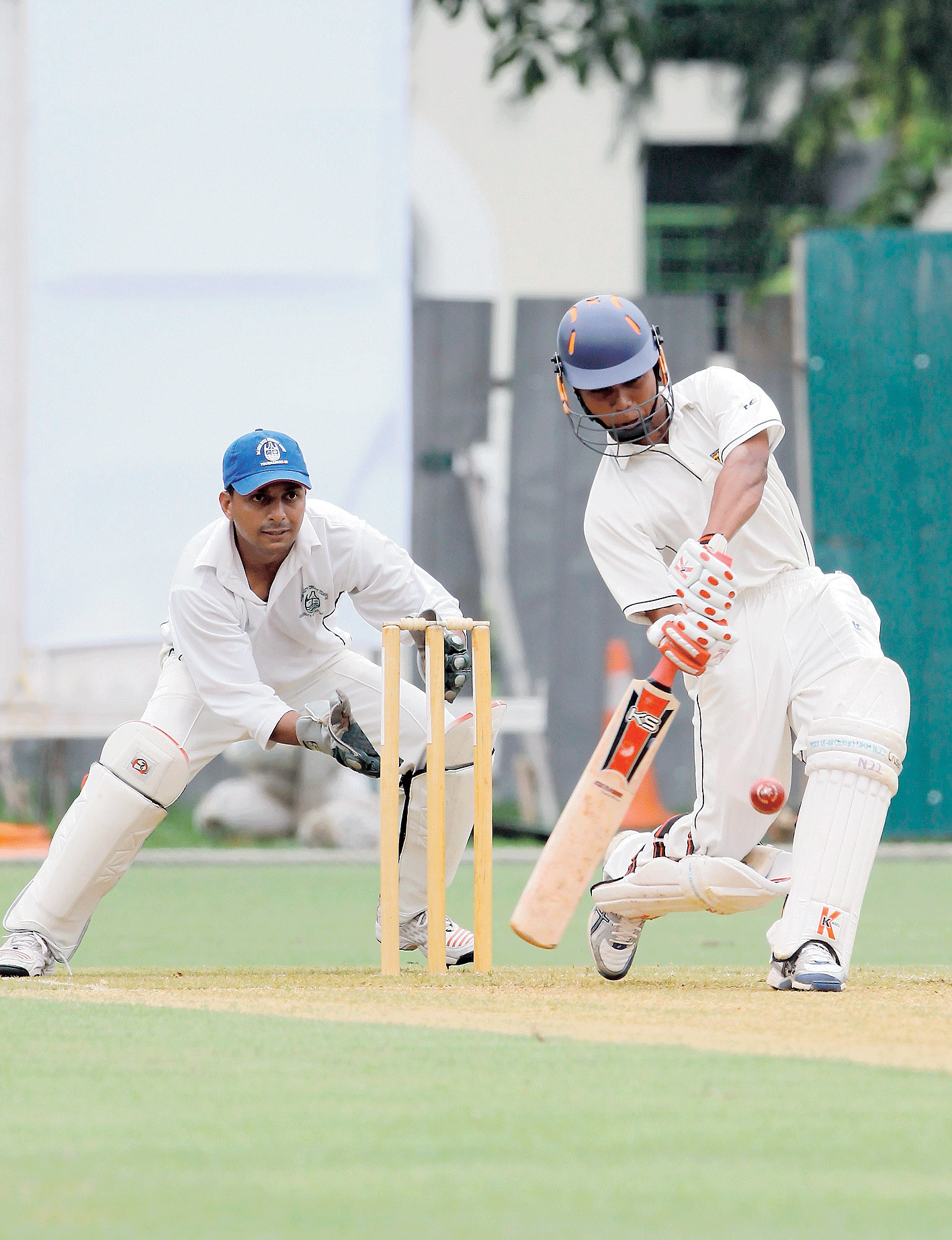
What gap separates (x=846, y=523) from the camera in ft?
26.6

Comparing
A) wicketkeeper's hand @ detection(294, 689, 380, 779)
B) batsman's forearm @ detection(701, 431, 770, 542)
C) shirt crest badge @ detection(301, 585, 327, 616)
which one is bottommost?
wicketkeeper's hand @ detection(294, 689, 380, 779)

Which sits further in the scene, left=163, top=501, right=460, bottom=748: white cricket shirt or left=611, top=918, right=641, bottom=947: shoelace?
left=163, top=501, right=460, bottom=748: white cricket shirt

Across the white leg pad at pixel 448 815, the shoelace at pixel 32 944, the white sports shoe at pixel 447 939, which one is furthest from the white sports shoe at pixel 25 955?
the white leg pad at pixel 448 815

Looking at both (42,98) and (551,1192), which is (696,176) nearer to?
(42,98)

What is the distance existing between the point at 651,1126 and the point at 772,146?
9144 mm

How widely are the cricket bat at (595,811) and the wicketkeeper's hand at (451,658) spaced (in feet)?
1.47

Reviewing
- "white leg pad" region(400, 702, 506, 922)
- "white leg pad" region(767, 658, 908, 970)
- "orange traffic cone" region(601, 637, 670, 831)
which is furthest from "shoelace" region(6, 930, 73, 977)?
"orange traffic cone" region(601, 637, 670, 831)

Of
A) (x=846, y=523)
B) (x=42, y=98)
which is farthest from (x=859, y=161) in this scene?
(x=42, y=98)

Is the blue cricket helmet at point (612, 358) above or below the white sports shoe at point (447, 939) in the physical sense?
above

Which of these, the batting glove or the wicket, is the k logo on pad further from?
the wicket

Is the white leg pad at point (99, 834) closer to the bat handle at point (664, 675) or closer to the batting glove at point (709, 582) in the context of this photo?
the bat handle at point (664, 675)

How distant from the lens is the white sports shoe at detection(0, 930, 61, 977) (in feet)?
12.7

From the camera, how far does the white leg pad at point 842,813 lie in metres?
3.48

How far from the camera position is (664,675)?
366cm
